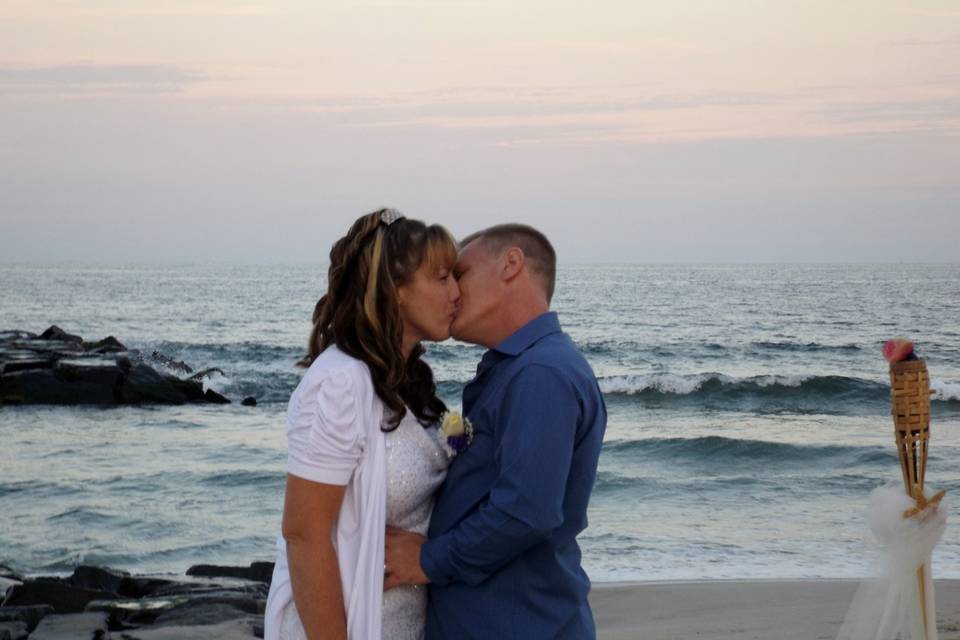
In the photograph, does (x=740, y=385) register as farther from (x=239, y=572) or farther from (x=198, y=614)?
(x=198, y=614)

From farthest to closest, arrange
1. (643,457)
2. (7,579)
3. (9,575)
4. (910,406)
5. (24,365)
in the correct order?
(24,365), (643,457), (9,575), (7,579), (910,406)

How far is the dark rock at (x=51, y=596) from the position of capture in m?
7.43

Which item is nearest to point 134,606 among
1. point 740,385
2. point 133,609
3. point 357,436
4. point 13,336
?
point 133,609

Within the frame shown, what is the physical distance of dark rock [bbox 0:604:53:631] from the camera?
683cm

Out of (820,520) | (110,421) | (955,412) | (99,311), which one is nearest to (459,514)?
(820,520)

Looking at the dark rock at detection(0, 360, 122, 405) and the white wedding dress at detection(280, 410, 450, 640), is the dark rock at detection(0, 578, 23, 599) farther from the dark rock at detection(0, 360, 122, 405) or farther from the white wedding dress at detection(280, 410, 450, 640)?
the dark rock at detection(0, 360, 122, 405)

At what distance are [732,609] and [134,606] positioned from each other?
4.01m

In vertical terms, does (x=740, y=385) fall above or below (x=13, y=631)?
below

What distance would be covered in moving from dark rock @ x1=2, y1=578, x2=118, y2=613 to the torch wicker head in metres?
5.83

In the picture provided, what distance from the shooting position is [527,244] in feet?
11.0

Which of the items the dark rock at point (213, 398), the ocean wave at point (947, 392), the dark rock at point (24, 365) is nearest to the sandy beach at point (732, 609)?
the ocean wave at point (947, 392)

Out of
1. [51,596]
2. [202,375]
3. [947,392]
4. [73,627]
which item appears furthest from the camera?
[202,375]

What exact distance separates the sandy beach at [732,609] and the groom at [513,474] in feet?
15.2

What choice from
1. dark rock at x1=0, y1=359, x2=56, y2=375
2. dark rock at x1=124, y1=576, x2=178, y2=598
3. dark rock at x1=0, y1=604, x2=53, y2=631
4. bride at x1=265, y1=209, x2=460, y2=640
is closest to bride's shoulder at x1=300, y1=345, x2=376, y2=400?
Answer: bride at x1=265, y1=209, x2=460, y2=640
